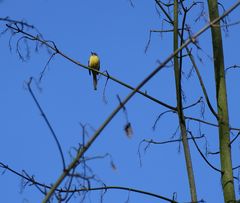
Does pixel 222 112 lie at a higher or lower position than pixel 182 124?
higher

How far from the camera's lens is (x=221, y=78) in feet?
11.2

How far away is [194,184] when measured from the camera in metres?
2.83

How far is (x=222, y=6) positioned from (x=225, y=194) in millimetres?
1302

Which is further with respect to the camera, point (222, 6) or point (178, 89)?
point (222, 6)

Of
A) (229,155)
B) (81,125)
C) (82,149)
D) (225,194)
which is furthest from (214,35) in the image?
(82,149)

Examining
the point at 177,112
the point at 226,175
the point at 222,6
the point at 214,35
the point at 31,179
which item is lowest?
the point at 31,179

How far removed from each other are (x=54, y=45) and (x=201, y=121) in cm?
95

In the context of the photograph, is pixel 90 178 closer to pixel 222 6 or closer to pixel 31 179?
pixel 31 179

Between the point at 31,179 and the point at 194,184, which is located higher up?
the point at 194,184

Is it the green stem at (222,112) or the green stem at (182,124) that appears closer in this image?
the green stem at (182,124)

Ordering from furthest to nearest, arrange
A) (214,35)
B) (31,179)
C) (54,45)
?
(214,35) → (54,45) → (31,179)

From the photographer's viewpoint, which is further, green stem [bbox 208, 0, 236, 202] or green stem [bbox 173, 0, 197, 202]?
green stem [bbox 208, 0, 236, 202]

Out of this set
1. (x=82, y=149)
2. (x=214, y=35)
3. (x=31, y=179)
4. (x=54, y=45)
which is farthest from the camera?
(x=214, y=35)

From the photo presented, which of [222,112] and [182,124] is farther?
[222,112]
